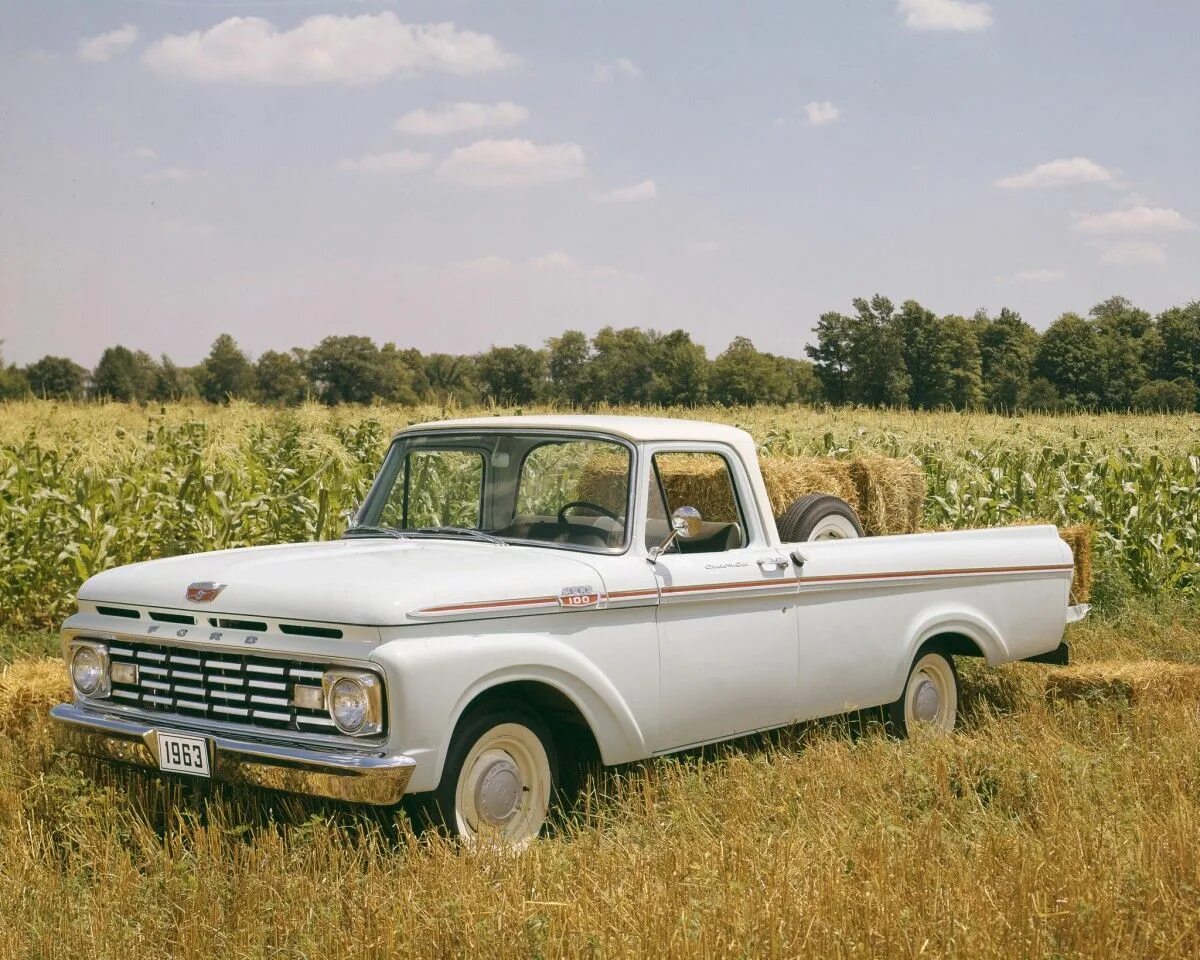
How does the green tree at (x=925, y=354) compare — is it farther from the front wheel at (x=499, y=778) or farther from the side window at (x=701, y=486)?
the front wheel at (x=499, y=778)

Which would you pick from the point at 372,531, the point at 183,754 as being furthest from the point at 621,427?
the point at 183,754

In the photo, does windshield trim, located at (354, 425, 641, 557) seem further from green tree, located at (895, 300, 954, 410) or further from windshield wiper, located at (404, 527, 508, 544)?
green tree, located at (895, 300, 954, 410)

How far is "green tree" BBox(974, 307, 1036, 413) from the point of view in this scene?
10131cm

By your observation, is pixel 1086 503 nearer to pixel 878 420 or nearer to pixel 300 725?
pixel 878 420

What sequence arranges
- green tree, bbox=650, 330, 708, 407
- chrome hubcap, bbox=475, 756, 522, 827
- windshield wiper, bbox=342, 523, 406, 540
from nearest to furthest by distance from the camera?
chrome hubcap, bbox=475, 756, 522, 827 < windshield wiper, bbox=342, 523, 406, 540 < green tree, bbox=650, 330, 708, 407

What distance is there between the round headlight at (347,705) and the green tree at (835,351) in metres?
95.9

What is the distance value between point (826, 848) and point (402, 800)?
1.57 m

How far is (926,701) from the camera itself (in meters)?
7.60

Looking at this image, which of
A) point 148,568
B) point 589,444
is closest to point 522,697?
point 589,444

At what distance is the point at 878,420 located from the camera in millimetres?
25266

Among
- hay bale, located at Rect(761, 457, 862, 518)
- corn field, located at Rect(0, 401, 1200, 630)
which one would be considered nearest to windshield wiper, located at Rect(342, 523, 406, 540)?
hay bale, located at Rect(761, 457, 862, 518)

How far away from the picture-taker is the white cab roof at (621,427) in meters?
6.22

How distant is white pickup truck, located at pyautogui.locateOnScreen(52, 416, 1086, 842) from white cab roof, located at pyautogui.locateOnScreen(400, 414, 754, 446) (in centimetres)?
2

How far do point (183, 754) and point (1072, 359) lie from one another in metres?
99.8
